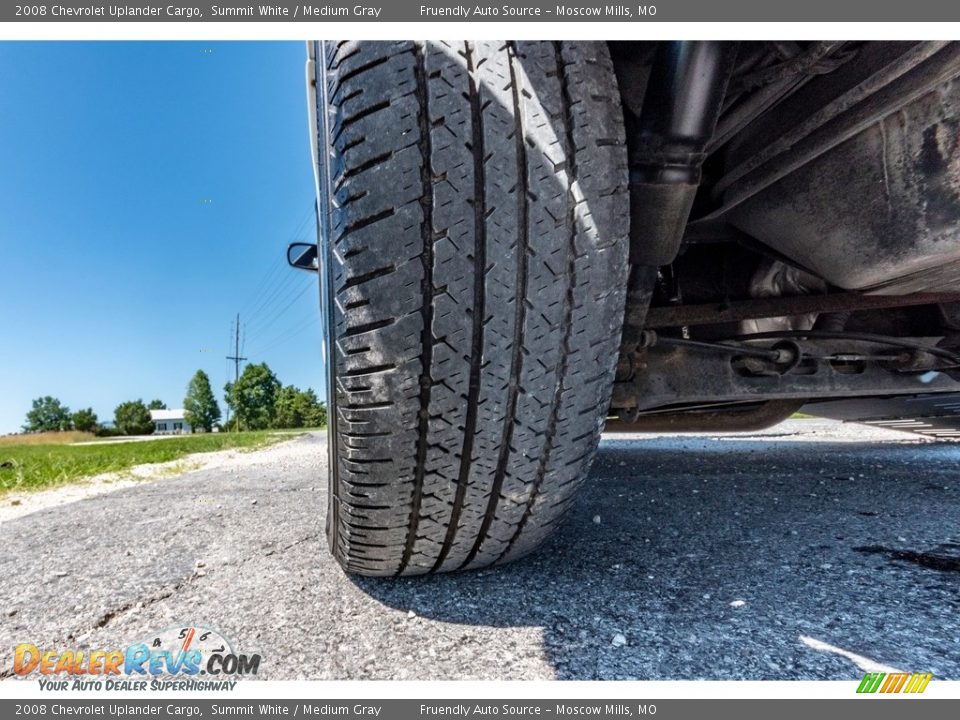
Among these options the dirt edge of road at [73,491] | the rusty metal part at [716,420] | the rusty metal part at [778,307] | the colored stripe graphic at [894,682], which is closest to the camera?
the colored stripe graphic at [894,682]

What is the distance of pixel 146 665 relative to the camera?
660mm

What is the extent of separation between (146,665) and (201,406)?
31.1 meters

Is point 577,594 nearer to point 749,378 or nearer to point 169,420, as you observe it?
point 749,378

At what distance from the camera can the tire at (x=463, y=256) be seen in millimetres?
649

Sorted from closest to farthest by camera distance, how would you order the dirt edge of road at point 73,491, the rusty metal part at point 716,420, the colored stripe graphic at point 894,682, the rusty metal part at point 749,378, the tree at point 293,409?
1. the colored stripe graphic at point 894,682
2. the rusty metal part at point 749,378
3. the rusty metal part at point 716,420
4. the dirt edge of road at point 73,491
5. the tree at point 293,409

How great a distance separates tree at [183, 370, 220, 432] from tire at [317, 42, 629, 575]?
97.1ft

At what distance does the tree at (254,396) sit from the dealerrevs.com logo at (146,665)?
26866 millimetres

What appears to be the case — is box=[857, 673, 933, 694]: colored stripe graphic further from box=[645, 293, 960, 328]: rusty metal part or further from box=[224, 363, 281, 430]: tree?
box=[224, 363, 281, 430]: tree

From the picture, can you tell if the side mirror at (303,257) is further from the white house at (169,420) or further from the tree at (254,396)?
the white house at (169,420)

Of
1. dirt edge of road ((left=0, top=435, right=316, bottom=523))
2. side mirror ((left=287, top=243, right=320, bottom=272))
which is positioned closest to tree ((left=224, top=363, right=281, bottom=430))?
dirt edge of road ((left=0, top=435, right=316, bottom=523))

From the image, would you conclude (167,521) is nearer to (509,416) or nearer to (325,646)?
(325,646)

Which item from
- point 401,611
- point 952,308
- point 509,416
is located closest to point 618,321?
point 509,416

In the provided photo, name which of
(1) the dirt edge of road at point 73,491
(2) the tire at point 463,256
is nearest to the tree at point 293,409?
(1) the dirt edge of road at point 73,491

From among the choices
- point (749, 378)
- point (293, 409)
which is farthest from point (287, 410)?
point (749, 378)
